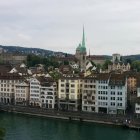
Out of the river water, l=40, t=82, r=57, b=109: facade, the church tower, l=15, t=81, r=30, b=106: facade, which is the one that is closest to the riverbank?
the river water

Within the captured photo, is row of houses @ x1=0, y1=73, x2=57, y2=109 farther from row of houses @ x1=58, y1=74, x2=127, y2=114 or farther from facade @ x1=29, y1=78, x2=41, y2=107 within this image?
row of houses @ x1=58, y1=74, x2=127, y2=114

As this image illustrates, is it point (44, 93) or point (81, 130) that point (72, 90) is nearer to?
point (44, 93)

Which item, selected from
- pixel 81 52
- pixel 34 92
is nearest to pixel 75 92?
pixel 34 92

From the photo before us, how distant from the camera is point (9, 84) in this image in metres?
70.1

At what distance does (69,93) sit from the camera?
203 feet

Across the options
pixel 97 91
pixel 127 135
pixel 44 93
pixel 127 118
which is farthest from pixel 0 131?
pixel 44 93

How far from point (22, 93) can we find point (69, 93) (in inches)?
374

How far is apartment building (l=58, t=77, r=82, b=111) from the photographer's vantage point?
2409 inches

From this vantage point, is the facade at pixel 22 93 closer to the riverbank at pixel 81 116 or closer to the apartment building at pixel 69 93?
the riverbank at pixel 81 116

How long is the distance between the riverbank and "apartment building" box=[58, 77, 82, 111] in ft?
13.3

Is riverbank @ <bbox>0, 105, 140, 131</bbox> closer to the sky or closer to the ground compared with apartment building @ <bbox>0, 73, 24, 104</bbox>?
closer to the ground

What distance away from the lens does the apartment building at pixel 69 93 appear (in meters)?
61.2

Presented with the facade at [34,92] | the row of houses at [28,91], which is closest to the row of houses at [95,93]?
the row of houses at [28,91]

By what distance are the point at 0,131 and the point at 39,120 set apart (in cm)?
3491
